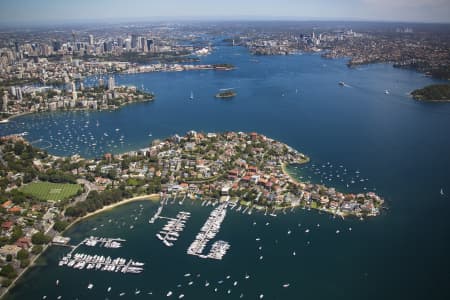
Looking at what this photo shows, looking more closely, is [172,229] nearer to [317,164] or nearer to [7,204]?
[7,204]

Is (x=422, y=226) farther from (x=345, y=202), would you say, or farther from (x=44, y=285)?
(x=44, y=285)

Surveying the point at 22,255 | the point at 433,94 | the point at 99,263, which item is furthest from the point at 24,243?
the point at 433,94

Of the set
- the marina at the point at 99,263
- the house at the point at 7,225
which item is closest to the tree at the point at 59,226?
the marina at the point at 99,263

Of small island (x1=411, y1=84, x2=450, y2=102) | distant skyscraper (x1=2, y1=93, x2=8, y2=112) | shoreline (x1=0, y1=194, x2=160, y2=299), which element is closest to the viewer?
shoreline (x1=0, y1=194, x2=160, y2=299)

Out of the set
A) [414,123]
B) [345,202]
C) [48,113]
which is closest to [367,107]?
[414,123]

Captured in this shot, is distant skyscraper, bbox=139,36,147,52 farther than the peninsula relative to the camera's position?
Yes

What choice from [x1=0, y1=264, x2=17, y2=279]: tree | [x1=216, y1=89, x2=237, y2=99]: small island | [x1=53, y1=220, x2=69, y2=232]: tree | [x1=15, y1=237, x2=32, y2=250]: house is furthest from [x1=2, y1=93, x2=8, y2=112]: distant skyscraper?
[x1=0, y1=264, x2=17, y2=279]: tree

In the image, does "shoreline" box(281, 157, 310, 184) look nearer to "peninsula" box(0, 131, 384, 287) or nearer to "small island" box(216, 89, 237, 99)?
"peninsula" box(0, 131, 384, 287)

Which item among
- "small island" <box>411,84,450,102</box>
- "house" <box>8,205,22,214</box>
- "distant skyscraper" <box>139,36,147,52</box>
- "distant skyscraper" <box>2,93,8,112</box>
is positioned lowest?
"house" <box>8,205,22,214</box>
